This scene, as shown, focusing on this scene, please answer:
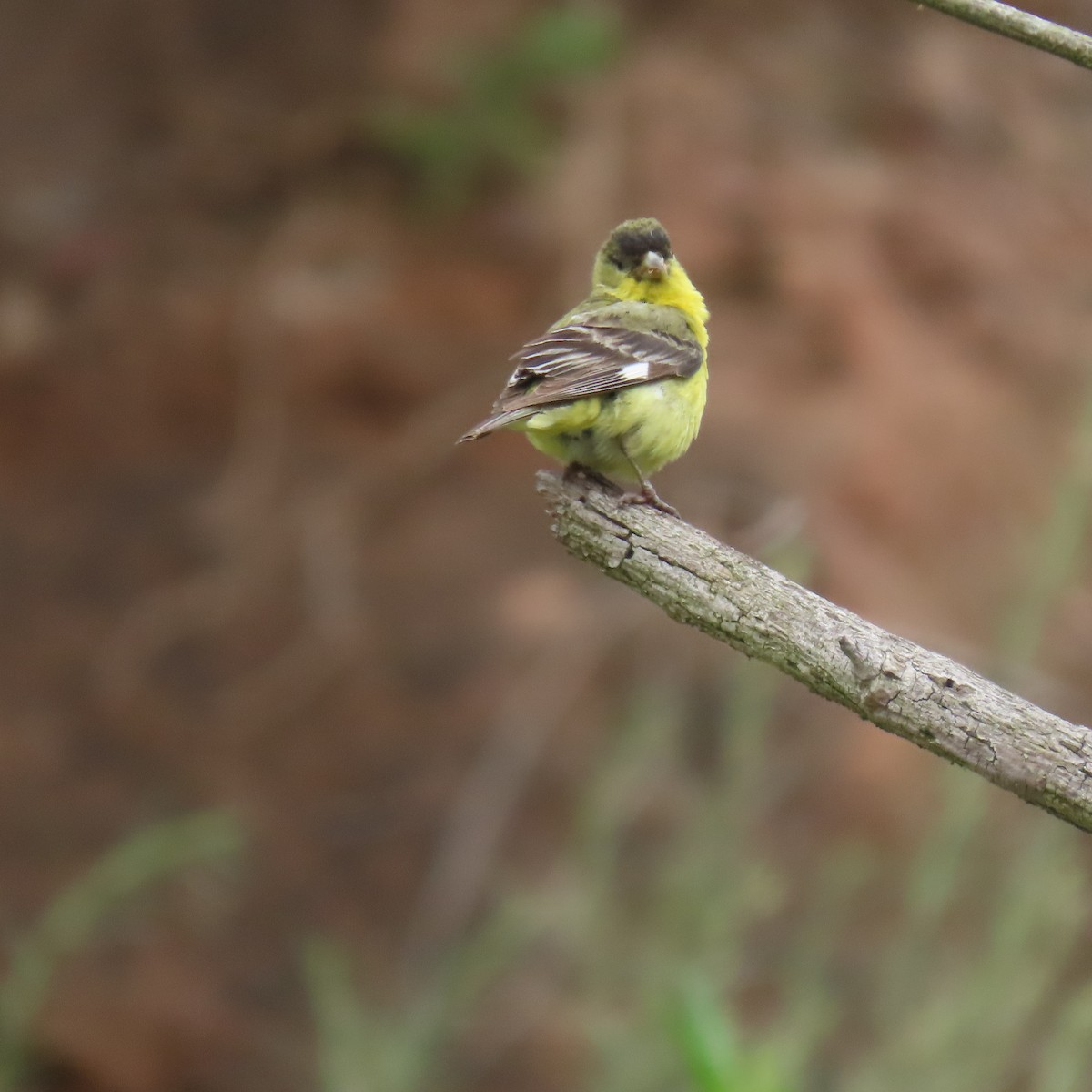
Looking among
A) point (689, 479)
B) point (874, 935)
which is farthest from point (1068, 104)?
point (874, 935)

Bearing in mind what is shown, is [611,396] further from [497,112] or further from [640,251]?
[497,112]

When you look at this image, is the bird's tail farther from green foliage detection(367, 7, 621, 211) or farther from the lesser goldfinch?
green foliage detection(367, 7, 621, 211)

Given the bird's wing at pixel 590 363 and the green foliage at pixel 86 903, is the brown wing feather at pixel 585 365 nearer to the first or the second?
the bird's wing at pixel 590 363

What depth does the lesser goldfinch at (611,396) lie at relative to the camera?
149 inches

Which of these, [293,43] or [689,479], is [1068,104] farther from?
[293,43]

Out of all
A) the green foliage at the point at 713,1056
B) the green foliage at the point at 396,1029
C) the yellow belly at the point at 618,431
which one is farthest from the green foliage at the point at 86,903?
the green foliage at the point at 713,1056

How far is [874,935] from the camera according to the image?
21.8 ft

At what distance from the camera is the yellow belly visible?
153 inches

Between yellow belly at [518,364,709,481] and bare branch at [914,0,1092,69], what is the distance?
1.47 meters

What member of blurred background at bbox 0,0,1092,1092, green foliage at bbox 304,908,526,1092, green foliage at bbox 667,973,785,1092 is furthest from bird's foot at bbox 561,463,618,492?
blurred background at bbox 0,0,1092,1092

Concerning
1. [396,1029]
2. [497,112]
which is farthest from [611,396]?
[497,112]

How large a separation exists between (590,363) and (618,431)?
0.18 m

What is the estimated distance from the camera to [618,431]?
12.8ft

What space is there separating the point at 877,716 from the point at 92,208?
640cm
